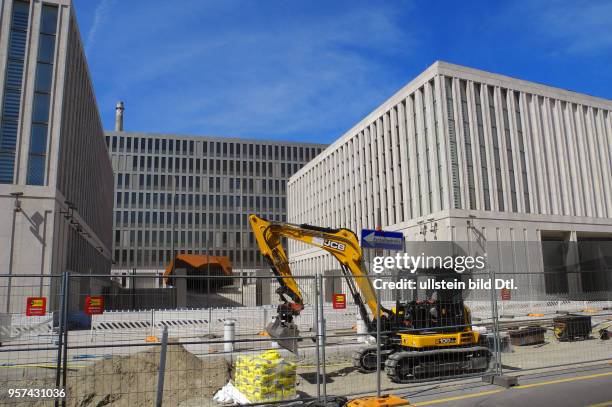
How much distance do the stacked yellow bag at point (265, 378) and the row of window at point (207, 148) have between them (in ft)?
266

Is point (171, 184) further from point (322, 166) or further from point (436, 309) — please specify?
point (436, 309)

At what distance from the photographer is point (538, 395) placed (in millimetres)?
8984

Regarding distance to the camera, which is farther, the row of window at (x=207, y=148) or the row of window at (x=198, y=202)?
the row of window at (x=207, y=148)

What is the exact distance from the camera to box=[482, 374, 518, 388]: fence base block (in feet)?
31.9

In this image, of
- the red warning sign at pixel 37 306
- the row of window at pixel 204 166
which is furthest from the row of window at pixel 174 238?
the red warning sign at pixel 37 306

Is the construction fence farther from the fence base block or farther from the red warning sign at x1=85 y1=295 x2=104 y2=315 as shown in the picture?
the fence base block

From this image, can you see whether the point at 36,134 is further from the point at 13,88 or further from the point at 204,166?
the point at 204,166

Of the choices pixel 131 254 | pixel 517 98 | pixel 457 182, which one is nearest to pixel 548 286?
pixel 457 182

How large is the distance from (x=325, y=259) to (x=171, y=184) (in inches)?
1488

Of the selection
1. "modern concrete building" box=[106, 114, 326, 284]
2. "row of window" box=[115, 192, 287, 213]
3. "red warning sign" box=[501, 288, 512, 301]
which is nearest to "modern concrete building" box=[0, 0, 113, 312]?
"red warning sign" box=[501, 288, 512, 301]

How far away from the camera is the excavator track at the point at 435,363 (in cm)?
1092

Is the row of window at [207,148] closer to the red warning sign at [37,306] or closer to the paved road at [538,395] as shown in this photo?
the red warning sign at [37,306]

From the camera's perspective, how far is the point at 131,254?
81.7m

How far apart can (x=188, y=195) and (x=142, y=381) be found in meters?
77.2
